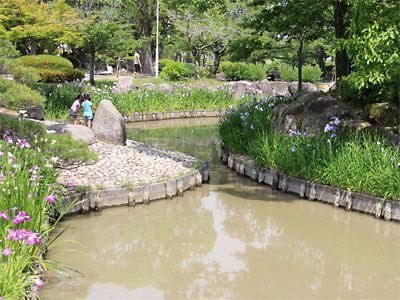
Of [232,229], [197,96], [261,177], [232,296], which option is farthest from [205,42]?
[232,296]

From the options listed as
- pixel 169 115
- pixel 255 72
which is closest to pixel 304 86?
pixel 255 72

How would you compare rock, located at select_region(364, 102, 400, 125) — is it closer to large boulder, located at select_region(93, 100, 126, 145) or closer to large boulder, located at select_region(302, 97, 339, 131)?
large boulder, located at select_region(302, 97, 339, 131)

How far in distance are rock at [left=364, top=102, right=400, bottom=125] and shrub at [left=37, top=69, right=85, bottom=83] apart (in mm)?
15435

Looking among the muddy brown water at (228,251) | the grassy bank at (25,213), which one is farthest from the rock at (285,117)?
the grassy bank at (25,213)

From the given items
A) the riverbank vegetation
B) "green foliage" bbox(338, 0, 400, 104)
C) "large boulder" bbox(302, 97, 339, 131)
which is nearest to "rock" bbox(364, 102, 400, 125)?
the riverbank vegetation

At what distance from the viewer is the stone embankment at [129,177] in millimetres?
7820

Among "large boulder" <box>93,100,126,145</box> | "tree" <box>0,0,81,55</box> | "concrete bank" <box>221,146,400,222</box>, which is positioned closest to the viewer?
"concrete bank" <box>221,146,400,222</box>

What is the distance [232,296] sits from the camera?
514 cm

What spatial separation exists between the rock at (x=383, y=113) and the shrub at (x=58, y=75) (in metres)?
15.4

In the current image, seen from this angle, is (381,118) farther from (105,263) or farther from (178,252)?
(105,263)

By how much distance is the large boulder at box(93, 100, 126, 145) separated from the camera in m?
10.8

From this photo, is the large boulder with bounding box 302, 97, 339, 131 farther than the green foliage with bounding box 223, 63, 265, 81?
No

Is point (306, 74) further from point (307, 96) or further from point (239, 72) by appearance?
point (307, 96)

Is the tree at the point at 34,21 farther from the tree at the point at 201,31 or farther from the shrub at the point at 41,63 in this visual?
the tree at the point at 201,31
